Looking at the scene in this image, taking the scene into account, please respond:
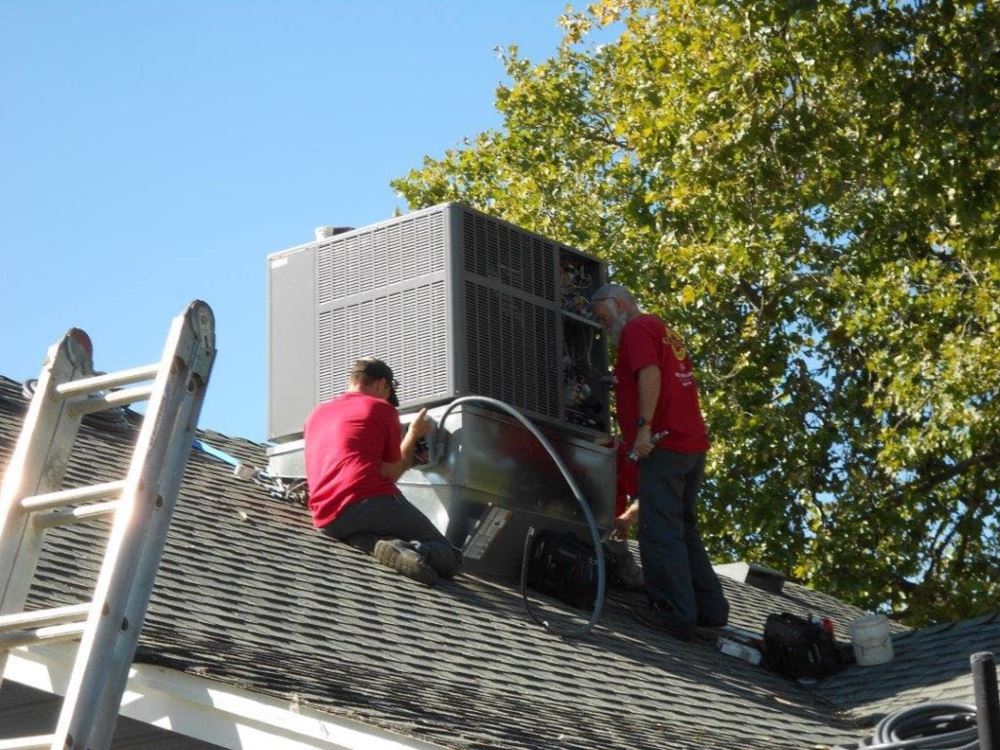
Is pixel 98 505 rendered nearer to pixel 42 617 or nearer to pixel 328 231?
pixel 42 617

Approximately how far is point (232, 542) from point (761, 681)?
2.86 meters

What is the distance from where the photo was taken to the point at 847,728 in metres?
8.11

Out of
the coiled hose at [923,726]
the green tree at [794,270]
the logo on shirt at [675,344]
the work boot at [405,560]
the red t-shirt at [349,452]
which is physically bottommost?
the coiled hose at [923,726]

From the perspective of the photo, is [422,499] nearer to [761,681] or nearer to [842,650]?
[761,681]

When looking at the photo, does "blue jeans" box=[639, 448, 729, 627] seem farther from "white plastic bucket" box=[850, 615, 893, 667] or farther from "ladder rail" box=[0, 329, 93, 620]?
"ladder rail" box=[0, 329, 93, 620]

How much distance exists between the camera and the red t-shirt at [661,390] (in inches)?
360

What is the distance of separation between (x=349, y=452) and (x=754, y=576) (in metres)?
5.18

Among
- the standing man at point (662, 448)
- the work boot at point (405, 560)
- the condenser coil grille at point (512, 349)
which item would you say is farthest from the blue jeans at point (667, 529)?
the work boot at point (405, 560)

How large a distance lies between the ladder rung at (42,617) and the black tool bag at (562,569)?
4.67 meters

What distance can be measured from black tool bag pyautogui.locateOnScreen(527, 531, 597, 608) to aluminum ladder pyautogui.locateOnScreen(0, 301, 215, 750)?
433 cm

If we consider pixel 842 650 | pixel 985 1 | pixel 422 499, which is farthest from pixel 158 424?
pixel 985 1

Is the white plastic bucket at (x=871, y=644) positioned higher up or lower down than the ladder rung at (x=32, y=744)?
higher up

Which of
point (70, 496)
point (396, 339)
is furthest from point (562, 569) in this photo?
point (70, 496)

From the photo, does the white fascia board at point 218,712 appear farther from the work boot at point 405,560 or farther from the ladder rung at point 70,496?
the work boot at point 405,560
